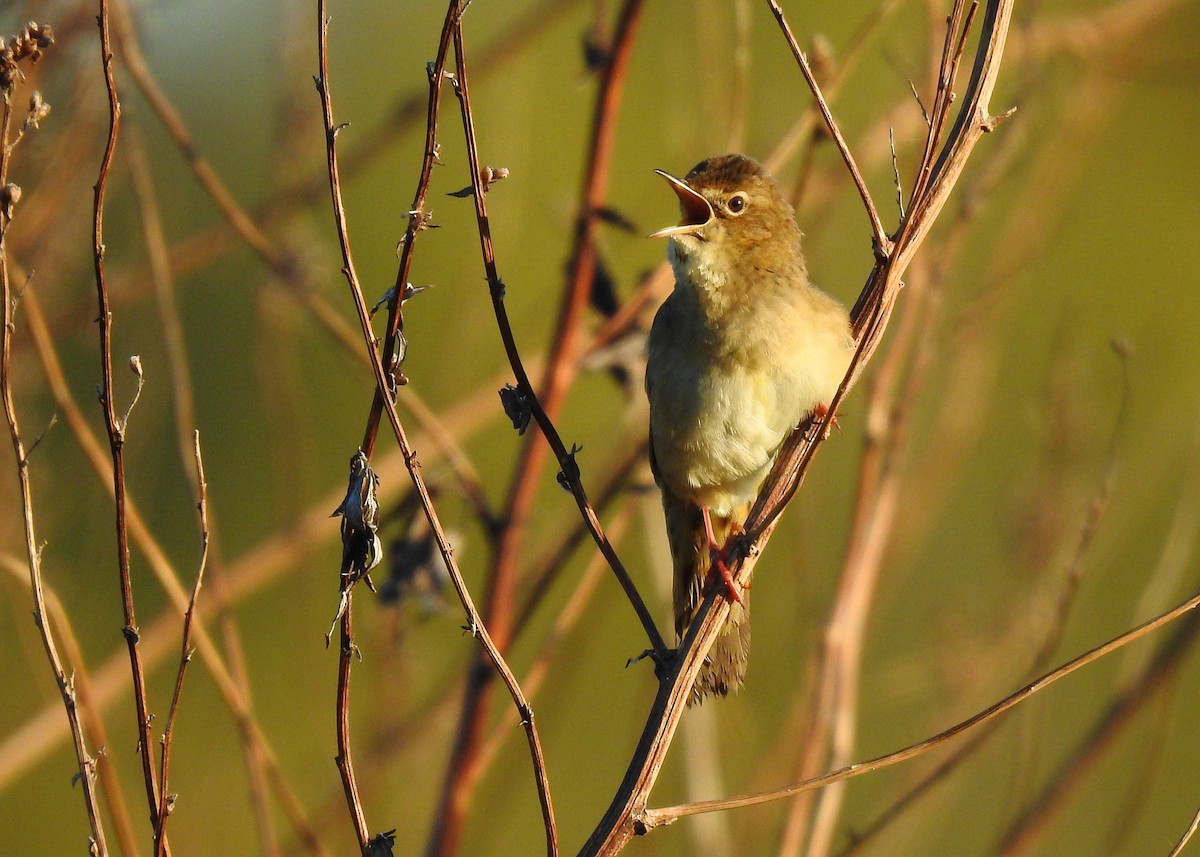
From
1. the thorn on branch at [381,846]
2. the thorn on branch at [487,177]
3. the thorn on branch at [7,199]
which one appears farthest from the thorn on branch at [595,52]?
the thorn on branch at [381,846]

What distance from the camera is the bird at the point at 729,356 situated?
2.94 metres

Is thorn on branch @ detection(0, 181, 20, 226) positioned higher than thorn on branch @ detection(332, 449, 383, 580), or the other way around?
thorn on branch @ detection(0, 181, 20, 226)

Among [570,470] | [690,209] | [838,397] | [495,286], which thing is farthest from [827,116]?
[690,209]

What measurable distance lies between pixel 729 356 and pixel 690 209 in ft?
1.38

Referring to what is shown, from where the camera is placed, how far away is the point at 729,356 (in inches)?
117

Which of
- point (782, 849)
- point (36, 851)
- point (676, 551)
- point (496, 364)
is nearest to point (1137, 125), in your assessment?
point (496, 364)

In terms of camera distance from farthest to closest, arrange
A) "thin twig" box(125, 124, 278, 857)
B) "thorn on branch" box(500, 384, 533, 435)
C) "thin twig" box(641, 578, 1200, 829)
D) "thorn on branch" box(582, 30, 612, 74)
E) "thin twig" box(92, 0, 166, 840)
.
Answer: "thorn on branch" box(582, 30, 612, 74)
"thin twig" box(125, 124, 278, 857)
"thorn on branch" box(500, 384, 533, 435)
"thin twig" box(641, 578, 1200, 829)
"thin twig" box(92, 0, 166, 840)

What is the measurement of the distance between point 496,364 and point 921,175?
3.99 metres

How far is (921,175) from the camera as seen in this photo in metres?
1.81

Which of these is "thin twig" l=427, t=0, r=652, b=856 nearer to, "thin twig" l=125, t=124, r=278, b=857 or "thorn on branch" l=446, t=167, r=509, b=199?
"thin twig" l=125, t=124, r=278, b=857

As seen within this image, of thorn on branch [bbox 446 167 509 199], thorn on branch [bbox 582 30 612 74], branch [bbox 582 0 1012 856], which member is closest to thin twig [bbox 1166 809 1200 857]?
branch [bbox 582 0 1012 856]

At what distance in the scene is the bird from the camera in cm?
294

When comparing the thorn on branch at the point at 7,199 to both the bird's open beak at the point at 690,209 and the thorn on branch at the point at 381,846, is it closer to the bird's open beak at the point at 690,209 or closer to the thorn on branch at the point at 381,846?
the thorn on branch at the point at 381,846

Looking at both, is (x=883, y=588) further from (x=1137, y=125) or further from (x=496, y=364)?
(x=1137, y=125)
